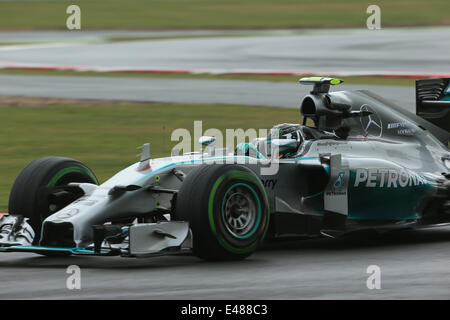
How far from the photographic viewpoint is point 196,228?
8273 mm

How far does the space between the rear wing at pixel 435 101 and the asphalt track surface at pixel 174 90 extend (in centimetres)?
927

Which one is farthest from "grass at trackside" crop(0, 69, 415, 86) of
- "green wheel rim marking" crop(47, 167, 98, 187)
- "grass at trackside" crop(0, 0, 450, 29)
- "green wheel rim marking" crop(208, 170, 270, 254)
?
"grass at trackside" crop(0, 0, 450, 29)

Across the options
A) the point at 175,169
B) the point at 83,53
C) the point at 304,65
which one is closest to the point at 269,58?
the point at 304,65

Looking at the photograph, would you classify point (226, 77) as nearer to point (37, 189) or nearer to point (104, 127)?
point (104, 127)

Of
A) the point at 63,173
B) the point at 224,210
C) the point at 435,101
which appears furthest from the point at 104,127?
the point at 224,210

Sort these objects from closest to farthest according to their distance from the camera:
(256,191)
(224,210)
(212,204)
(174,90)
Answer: (212,204)
(224,210)
(256,191)
(174,90)

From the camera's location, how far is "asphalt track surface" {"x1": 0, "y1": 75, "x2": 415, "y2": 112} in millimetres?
22234

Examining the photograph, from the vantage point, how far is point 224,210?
332 inches

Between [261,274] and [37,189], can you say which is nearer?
[261,274]

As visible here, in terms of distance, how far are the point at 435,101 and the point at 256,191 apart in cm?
318

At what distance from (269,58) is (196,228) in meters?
23.0

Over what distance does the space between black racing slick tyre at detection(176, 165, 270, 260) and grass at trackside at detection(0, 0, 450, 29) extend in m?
36.9

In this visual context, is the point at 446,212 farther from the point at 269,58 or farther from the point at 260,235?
the point at 269,58

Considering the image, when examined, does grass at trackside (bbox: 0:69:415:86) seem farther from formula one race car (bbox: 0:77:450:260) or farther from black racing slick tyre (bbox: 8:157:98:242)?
black racing slick tyre (bbox: 8:157:98:242)
